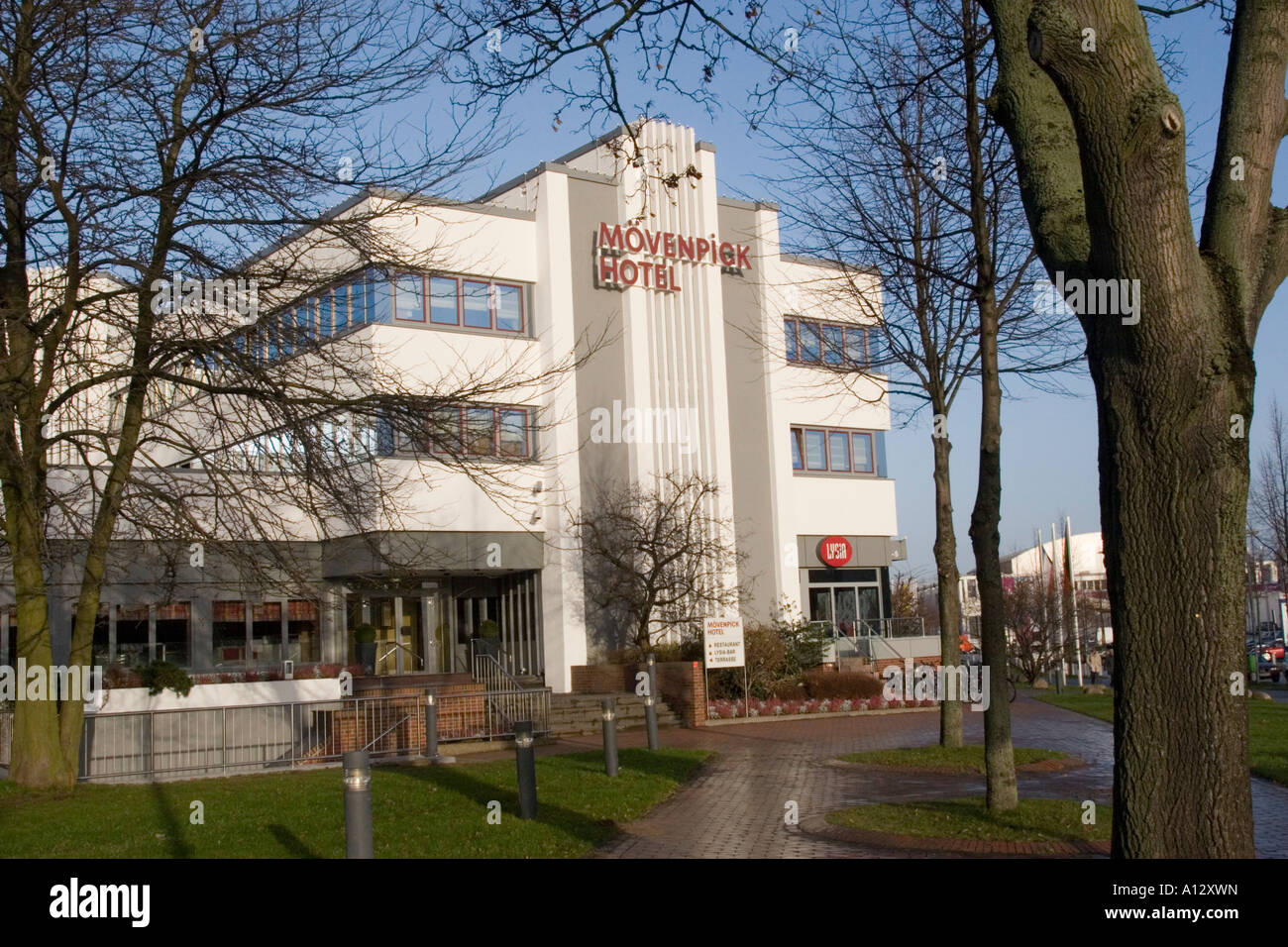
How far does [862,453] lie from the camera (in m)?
36.5

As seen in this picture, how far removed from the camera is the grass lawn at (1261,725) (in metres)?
15.1

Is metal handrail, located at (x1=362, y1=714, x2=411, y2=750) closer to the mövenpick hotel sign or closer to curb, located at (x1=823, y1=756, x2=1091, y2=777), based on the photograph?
curb, located at (x1=823, y1=756, x2=1091, y2=777)

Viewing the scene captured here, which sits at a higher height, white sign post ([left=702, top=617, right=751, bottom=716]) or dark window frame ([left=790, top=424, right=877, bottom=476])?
dark window frame ([left=790, top=424, right=877, bottom=476])

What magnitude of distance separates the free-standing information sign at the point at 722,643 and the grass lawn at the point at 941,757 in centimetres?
679

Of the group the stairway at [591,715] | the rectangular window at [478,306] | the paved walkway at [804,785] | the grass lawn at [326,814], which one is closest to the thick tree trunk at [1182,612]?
the paved walkway at [804,785]

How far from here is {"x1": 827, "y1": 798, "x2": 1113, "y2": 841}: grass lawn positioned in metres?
10.7

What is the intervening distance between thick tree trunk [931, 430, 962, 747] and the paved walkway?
181cm

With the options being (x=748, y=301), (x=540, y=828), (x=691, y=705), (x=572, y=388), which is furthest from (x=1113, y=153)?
(x=748, y=301)

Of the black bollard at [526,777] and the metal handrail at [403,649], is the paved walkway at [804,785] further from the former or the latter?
the metal handrail at [403,649]

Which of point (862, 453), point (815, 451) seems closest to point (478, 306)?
point (815, 451)

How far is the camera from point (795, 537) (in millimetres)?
33969

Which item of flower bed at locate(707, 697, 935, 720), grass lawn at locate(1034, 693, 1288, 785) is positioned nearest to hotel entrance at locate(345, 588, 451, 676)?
flower bed at locate(707, 697, 935, 720)
